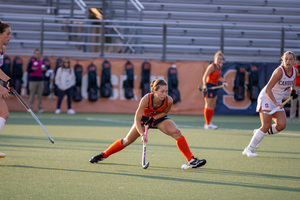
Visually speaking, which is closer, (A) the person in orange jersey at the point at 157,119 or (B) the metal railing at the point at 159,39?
(A) the person in orange jersey at the point at 157,119

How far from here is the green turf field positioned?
4641 millimetres

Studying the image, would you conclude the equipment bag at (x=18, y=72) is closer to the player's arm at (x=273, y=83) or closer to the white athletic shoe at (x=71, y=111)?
the white athletic shoe at (x=71, y=111)

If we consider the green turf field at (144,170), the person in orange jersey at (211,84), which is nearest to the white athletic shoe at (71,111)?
the person in orange jersey at (211,84)

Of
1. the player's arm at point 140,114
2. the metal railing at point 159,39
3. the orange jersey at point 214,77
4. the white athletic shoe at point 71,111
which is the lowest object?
the white athletic shoe at point 71,111

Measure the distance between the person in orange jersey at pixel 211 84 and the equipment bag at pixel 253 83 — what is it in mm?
5360

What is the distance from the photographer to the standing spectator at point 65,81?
16.0 metres

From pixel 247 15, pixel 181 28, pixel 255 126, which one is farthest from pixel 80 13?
pixel 255 126

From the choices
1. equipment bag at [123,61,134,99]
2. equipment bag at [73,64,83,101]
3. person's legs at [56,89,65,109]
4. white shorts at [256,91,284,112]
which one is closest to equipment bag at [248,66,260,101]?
equipment bag at [123,61,134,99]

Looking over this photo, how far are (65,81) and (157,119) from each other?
404 inches

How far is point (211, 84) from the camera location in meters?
11.9

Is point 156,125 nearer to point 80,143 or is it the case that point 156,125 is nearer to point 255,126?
point 80,143

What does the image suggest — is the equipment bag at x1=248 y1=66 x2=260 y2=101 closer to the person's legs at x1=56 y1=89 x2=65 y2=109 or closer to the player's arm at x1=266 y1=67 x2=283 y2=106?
the person's legs at x1=56 y1=89 x2=65 y2=109

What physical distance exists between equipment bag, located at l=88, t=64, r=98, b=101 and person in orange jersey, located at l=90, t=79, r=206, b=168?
10.6 m

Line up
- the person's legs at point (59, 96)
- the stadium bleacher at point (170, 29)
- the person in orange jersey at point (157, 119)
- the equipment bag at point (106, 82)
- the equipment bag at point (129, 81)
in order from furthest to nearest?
1. the stadium bleacher at point (170, 29)
2. the equipment bag at point (129, 81)
3. the equipment bag at point (106, 82)
4. the person's legs at point (59, 96)
5. the person in orange jersey at point (157, 119)
